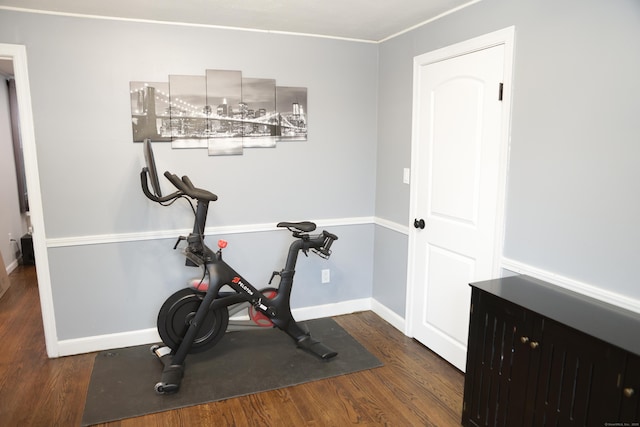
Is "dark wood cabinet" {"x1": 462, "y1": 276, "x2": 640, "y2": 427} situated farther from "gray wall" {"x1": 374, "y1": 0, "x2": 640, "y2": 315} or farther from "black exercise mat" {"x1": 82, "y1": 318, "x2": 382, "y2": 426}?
"black exercise mat" {"x1": 82, "y1": 318, "x2": 382, "y2": 426}

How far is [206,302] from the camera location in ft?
8.90

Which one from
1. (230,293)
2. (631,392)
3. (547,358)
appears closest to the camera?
(631,392)

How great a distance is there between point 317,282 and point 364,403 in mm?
1294

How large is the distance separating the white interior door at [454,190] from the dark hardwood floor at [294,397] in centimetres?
27

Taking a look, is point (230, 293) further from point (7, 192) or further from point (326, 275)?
point (7, 192)

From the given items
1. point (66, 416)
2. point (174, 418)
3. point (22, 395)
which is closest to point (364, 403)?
point (174, 418)

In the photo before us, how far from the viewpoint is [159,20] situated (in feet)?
9.36

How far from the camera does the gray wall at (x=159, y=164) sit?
2770 mm

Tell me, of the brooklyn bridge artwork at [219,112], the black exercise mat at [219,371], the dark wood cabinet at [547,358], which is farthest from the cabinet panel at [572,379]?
the brooklyn bridge artwork at [219,112]

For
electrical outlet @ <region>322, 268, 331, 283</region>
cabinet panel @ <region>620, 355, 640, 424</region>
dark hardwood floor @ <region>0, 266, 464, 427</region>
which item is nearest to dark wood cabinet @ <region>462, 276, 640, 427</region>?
cabinet panel @ <region>620, 355, 640, 424</region>

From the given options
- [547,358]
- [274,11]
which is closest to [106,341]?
[274,11]

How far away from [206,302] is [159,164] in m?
1.07

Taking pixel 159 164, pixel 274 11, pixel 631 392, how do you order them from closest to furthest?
pixel 631 392, pixel 274 11, pixel 159 164

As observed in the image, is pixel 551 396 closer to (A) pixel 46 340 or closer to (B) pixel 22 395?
(B) pixel 22 395
